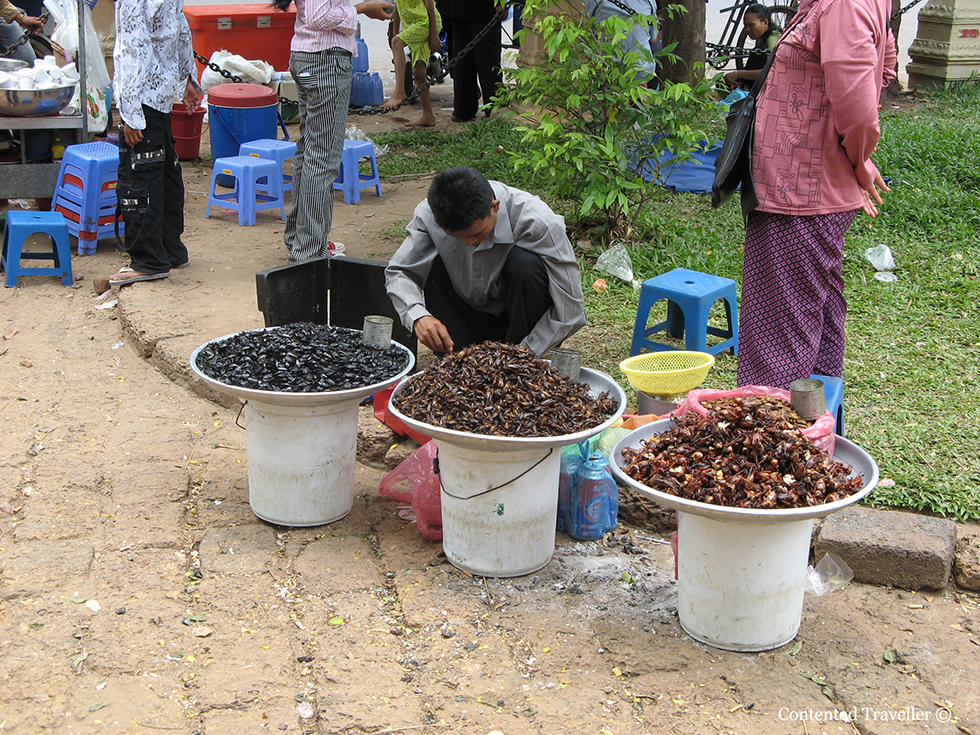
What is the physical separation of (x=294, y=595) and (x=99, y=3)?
25.9 feet

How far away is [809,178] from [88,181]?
4495 millimetres

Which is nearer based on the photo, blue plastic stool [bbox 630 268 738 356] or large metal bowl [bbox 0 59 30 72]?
blue plastic stool [bbox 630 268 738 356]

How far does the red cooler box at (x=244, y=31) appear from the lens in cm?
952

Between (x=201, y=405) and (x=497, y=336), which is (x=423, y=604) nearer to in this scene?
(x=497, y=336)

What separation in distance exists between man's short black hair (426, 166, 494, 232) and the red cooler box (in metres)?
7.06

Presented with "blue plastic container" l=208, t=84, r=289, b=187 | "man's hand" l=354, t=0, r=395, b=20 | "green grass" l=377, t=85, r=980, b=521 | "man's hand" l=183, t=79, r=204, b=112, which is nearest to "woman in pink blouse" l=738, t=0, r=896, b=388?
"green grass" l=377, t=85, r=980, b=521

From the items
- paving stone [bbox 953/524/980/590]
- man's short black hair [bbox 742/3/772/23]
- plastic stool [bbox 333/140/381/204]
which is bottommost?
paving stone [bbox 953/524/980/590]

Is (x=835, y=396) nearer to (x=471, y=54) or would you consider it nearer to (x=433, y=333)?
(x=433, y=333)

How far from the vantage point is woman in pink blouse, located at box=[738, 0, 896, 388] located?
300 centimetres

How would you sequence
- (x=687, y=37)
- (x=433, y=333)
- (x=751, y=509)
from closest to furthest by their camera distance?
1. (x=751, y=509)
2. (x=433, y=333)
3. (x=687, y=37)

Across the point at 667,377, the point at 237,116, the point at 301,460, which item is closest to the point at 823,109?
the point at 667,377

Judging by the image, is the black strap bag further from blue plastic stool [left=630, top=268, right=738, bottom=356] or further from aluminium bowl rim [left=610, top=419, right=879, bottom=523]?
aluminium bowl rim [left=610, top=419, right=879, bottom=523]

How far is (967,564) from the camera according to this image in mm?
3059

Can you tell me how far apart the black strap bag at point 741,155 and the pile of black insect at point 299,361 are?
1.30 metres
